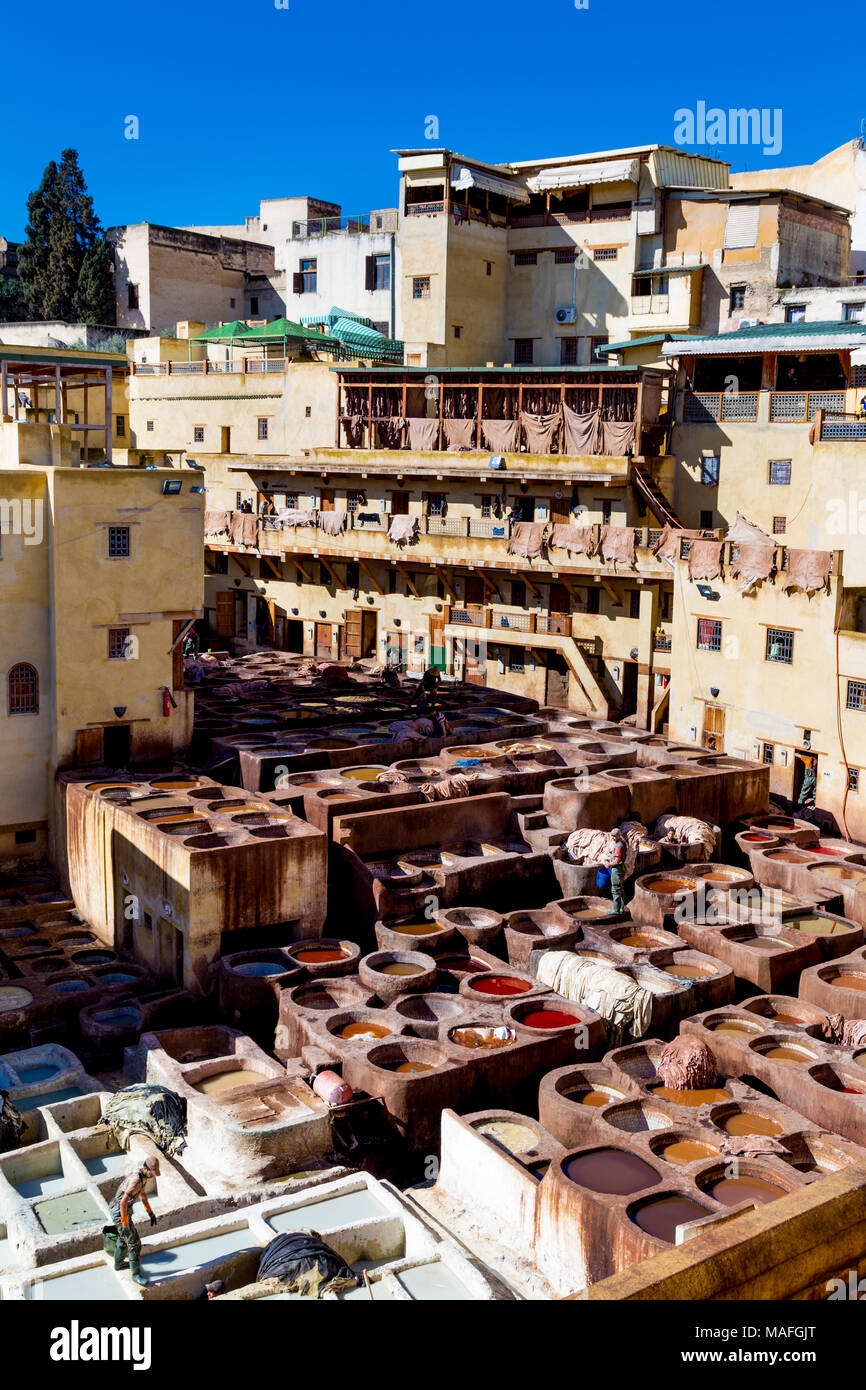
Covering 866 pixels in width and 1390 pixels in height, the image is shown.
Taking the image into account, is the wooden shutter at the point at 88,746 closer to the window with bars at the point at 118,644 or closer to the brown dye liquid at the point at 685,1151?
the window with bars at the point at 118,644

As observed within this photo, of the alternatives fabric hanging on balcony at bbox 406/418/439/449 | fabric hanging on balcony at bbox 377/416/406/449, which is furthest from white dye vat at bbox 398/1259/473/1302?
fabric hanging on balcony at bbox 377/416/406/449

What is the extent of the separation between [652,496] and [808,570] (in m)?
8.24

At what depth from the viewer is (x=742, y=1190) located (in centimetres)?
1650

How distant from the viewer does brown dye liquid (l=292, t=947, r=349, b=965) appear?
926 inches

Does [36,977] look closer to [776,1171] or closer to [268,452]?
[776,1171]

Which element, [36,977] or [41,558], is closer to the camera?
[36,977]

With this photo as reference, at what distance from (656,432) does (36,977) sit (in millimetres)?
26811

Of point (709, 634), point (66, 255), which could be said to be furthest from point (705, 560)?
point (66, 255)

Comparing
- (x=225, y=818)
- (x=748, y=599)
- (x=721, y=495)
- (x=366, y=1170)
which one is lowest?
(x=366, y=1170)

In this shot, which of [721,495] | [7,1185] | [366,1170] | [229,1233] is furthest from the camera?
[721,495]

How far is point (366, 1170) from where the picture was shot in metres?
18.4

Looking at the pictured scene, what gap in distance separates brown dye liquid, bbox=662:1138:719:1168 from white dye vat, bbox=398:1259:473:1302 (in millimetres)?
4069
